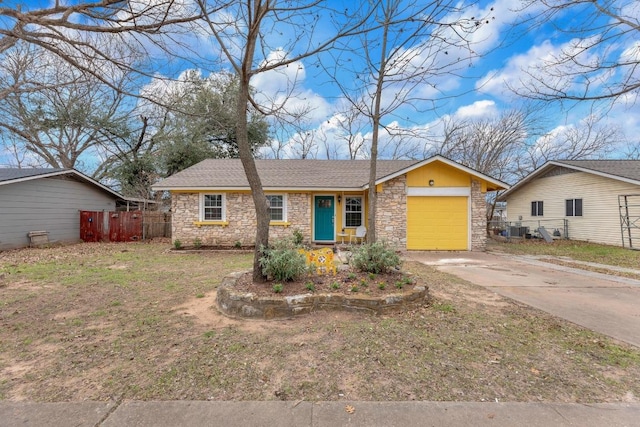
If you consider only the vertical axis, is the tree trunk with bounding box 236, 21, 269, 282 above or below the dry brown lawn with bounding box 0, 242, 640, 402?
above

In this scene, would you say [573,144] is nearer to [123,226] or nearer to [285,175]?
[285,175]

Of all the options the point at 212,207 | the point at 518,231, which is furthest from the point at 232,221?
the point at 518,231

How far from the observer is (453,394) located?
2459 mm

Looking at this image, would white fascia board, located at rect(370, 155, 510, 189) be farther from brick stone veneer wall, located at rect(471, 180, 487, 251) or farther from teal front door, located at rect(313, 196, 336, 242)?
teal front door, located at rect(313, 196, 336, 242)

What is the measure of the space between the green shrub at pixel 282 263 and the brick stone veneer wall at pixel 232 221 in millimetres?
7047

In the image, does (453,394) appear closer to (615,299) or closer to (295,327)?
(295,327)

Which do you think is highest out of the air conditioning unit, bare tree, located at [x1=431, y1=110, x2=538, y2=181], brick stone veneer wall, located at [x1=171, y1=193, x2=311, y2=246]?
bare tree, located at [x1=431, y1=110, x2=538, y2=181]

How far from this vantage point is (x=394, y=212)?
11.4 m

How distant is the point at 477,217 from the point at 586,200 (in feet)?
24.2

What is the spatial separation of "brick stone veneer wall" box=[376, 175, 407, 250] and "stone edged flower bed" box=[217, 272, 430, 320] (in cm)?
713

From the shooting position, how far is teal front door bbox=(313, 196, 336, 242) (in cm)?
1249

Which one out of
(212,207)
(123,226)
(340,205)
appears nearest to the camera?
(212,207)

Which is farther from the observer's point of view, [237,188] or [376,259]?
[237,188]

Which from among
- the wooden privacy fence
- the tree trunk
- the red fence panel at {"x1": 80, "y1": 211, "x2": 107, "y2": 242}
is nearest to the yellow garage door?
the tree trunk
